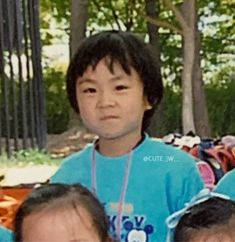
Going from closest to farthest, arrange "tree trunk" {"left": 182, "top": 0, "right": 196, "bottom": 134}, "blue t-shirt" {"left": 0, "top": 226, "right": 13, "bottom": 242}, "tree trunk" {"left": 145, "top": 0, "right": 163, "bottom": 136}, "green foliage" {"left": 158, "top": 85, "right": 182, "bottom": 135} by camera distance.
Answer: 1. "blue t-shirt" {"left": 0, "top": 226, "right": 13, "bottom": 242}
2. "tree trunk" {"left": 182, "top": 0, "right": 196, "bottom": 134}
3. "tree trunk" {"left": 145, "top": 0, "right": 163, "bottom": 136}
4. "green foliage" {"left": 158, "top": 85, "right": 182, "bottom": 135}

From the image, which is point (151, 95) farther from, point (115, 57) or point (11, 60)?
point (11, 60)

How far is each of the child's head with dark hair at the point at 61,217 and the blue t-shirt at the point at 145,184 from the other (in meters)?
0.58

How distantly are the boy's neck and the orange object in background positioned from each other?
75cm

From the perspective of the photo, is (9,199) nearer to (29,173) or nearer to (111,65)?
(111,65)

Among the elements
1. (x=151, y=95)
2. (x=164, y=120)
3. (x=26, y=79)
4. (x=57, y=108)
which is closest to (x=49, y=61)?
(x=57, y=108)

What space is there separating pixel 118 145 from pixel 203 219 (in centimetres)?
84

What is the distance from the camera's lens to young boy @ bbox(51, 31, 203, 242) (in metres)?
2.66

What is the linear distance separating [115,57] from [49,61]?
1159cm

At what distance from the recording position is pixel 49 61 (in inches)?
560

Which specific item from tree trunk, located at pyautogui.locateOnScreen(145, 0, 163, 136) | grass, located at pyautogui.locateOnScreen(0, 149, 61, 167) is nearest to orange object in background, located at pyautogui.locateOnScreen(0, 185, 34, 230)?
grass, located at pyautogui.locateOnScreen(0, 149, 61, 167)

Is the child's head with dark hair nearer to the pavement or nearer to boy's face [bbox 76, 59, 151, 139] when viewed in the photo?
boy's face [bbox 76, 59, 151, 139]

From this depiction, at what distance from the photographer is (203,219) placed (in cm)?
196

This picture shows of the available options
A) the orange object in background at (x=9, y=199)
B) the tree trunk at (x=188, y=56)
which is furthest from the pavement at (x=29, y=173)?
the tree trunk at (x=188, y=56)

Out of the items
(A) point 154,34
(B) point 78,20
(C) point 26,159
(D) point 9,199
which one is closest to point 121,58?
(D) point 9,199
